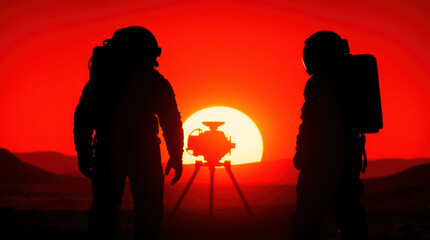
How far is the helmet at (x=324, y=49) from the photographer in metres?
5.19

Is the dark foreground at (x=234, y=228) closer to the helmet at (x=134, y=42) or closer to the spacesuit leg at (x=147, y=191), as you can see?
the spacesuit leg at (x=147, y=191)

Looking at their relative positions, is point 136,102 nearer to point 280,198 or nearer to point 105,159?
point 105,159

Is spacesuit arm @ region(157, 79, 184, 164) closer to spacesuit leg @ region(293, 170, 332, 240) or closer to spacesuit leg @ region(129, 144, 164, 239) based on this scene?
spacesuit leg @ region(129, 144, 164, 239)

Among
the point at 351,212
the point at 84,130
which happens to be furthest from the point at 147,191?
the point at 351,212

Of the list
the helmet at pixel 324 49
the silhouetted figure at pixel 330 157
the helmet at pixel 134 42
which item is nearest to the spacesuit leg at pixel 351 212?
the silhouetted figure at pixel 330 157

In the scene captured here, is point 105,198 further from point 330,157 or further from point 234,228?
point 234,228

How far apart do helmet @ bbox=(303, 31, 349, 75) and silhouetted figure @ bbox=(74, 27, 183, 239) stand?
5.27 ft

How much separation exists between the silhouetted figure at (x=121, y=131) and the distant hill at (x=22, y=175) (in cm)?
3734

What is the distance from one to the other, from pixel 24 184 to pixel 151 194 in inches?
1446

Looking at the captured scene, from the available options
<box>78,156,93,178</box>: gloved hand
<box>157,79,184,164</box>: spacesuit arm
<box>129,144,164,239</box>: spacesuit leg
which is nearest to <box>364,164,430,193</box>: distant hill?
<box>157,79,184,164</box>: spacesuit arm

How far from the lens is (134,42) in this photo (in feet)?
18.1

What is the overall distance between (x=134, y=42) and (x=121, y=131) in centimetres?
95

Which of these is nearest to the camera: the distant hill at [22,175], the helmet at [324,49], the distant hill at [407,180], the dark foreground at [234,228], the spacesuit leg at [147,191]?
the helmet at [324,49]

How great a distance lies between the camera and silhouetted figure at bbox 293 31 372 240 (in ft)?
16.4
